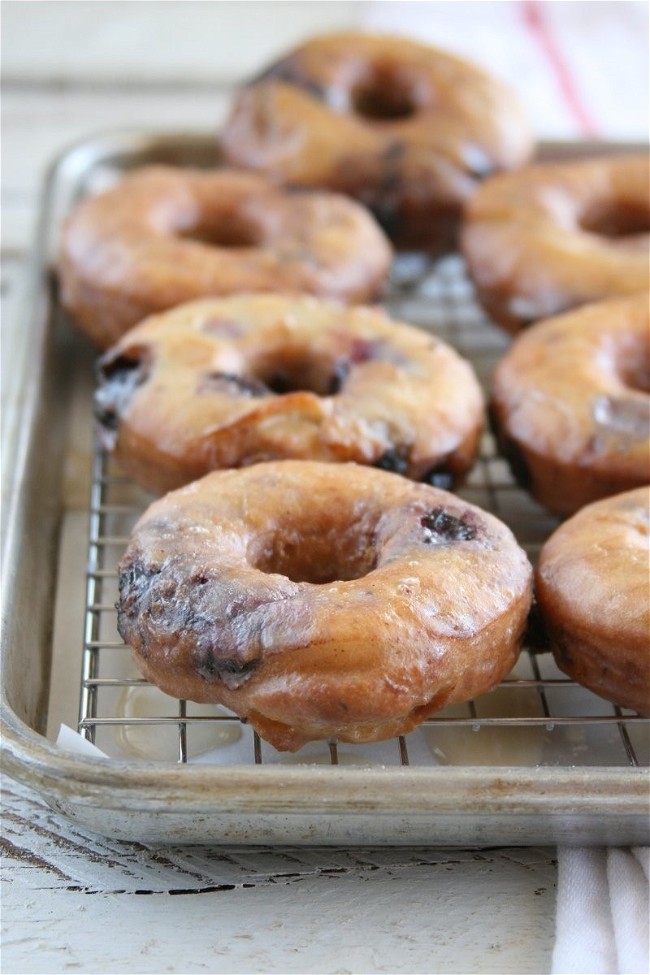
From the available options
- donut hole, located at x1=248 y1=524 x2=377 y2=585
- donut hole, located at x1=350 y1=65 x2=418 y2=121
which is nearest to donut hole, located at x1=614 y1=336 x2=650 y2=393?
donut hole, located at x1=248 y1=524 x2=377 y2=585

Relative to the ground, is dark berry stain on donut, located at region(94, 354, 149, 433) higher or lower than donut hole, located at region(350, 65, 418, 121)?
lower

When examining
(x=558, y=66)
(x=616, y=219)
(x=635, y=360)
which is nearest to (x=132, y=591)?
(x=635, y=360)

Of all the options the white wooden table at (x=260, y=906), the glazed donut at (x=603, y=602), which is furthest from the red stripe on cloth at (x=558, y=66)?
the white wooden table at (x=260, y=906)

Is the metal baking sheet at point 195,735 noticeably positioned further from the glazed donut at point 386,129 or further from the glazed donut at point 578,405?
the glazed donut at point 386,129

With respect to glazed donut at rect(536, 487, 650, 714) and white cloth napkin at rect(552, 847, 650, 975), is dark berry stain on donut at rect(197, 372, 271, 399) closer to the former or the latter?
glazed donut at rect(536, 487, 650, 714)

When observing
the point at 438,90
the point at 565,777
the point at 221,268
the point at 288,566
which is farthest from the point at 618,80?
the point at 565,777

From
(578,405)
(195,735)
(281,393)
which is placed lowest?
(195,735)

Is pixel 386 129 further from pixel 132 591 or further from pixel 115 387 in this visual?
pixel 132 591
